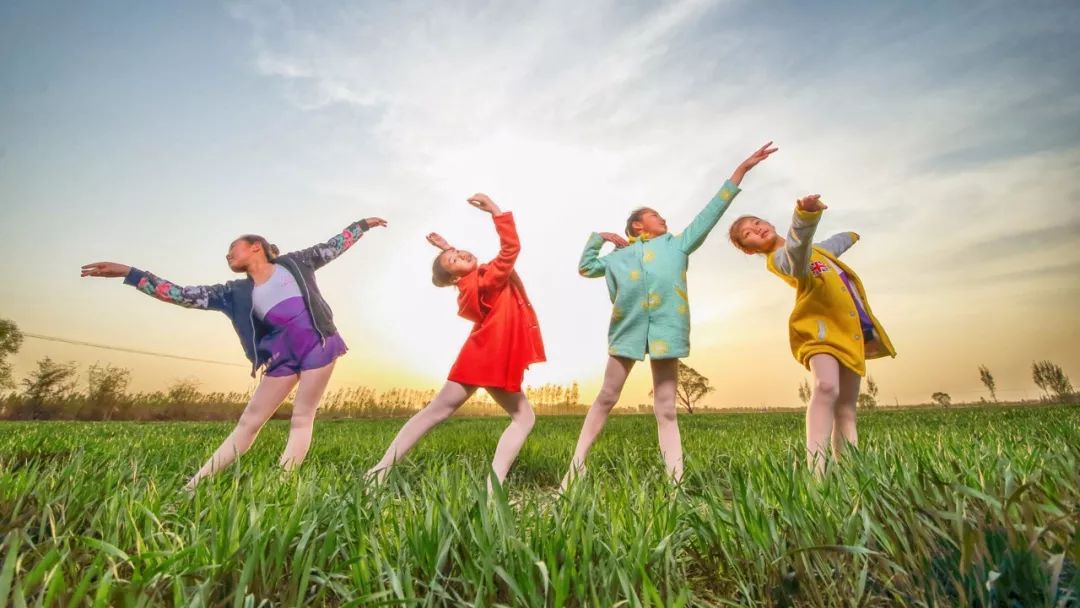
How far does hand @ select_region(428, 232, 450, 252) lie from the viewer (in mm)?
4312

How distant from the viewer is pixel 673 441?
371 cm

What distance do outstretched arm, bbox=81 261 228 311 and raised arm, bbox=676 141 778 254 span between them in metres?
3.64

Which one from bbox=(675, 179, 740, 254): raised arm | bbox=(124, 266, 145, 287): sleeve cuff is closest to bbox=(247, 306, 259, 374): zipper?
bbox=(124, 266, 145, 287): sleeve cuff

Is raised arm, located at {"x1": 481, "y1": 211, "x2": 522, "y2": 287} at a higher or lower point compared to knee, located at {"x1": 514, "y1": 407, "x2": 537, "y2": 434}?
higher

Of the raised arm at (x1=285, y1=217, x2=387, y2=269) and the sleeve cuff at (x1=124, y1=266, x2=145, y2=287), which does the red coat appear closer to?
the raised arm at (x1=285, y1=217, x2=387, y2=269)

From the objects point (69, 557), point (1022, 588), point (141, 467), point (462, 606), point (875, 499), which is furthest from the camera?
point (141, 467)

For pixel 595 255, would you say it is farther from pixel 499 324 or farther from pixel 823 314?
pixel 823 314

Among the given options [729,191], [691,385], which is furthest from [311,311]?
[691,385]

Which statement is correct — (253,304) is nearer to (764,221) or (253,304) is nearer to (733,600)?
(733,600)

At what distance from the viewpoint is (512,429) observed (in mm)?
3586

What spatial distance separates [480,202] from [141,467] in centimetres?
277

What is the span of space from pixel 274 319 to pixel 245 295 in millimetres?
476

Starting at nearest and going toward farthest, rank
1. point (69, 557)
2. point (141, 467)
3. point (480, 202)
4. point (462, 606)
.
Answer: point (462, 606), point (69, 557), point (141, 467), point (480, 202)

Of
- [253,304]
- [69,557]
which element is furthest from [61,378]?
[69,557]
